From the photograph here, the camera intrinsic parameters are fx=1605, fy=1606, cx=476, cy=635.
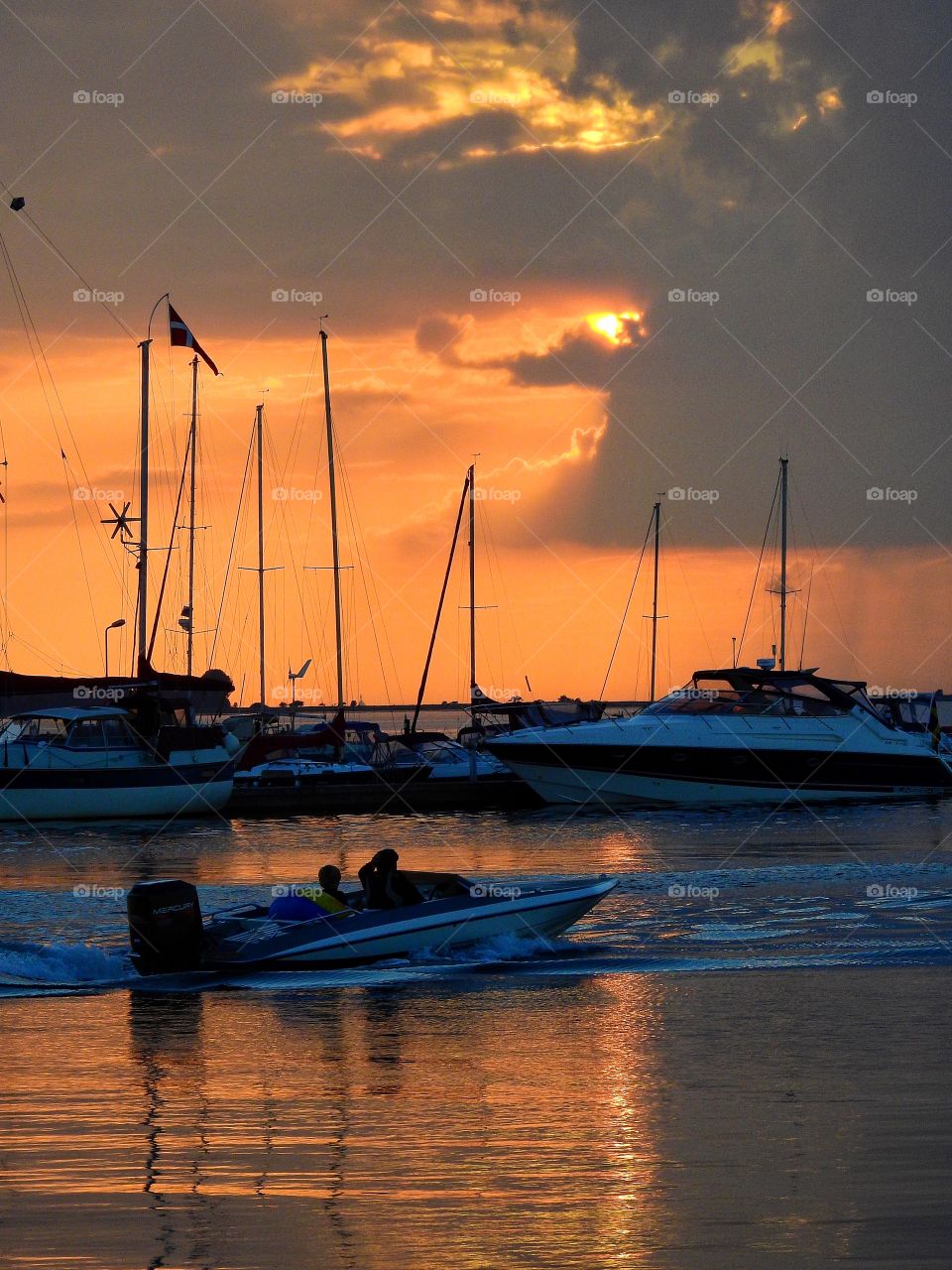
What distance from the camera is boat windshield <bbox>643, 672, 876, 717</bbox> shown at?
48.2 metres

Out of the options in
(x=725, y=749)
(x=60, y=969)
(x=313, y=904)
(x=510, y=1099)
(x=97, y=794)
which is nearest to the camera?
(x=510, y=1099)

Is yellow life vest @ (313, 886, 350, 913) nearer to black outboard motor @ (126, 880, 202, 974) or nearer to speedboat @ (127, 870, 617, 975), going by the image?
speedboat @ (127, 870, 617, 975)

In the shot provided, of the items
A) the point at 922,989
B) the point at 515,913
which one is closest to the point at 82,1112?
the point at 515,913

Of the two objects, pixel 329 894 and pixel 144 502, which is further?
pixel 144 502

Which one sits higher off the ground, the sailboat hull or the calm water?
the sailboat hull

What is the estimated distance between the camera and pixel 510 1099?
1249 centimetres

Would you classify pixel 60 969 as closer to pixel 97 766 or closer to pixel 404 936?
pixel 404 936

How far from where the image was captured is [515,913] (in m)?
20.0

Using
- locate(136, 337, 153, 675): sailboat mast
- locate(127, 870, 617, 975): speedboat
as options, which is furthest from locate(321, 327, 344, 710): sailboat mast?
locate(127, 870, 617, 975): speedboat

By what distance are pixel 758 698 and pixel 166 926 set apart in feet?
106

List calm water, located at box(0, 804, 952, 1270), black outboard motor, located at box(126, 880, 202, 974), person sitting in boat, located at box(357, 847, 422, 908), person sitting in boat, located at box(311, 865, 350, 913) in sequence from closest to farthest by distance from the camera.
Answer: calm water, located at box(0, 804, 952, 1270) < black outboard motor, located at box(126, 880, 202, 974) < person sitting in boat, located at box(311, 865, 350, 913) < person sitting in boat, located at box(357, 847, 422, 908)

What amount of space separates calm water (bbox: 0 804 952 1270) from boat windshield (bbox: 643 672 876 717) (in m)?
21.7

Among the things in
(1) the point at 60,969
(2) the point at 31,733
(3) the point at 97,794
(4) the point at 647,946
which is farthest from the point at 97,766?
(4) the point at 647,946

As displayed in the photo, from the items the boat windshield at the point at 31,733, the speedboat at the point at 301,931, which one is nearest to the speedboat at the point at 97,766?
the boat windshield at the point at 31,733
